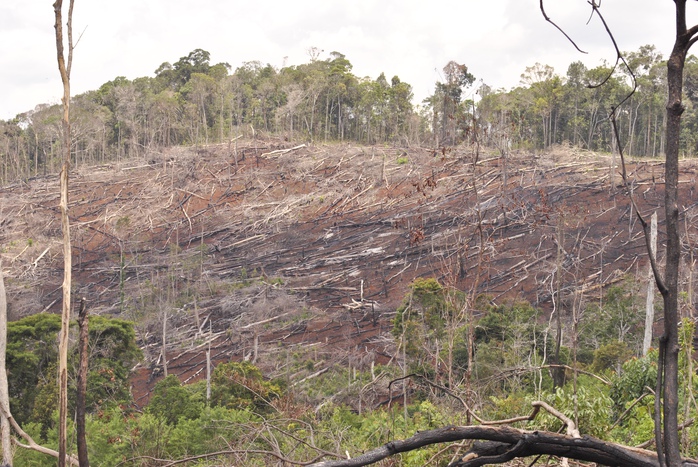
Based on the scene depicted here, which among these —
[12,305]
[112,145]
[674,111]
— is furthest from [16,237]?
[674,111]

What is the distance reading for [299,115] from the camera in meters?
39.6

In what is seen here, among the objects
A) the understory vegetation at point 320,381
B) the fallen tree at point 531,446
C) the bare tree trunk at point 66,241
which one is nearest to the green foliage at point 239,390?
the understory vegetation at point 320,381

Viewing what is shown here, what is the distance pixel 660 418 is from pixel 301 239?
2509 centimetres

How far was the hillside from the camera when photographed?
1991 cm

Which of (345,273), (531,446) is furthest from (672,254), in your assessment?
(345,273)

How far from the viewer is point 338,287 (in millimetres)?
22250

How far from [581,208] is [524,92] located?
43.4 feet

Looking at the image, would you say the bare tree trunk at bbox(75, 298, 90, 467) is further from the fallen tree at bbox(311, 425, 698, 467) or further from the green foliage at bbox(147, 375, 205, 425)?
the green foliage at bbox(147, 375, 205, 425)

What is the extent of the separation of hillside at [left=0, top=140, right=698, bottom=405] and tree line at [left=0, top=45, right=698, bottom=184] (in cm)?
409

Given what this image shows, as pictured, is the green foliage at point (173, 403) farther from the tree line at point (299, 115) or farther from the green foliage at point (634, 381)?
the tree line at point (299, 115)

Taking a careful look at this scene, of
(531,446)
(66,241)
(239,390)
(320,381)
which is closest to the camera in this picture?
(531,446)

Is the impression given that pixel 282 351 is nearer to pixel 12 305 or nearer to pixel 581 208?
pixel 12 305

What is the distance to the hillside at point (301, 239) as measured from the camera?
19906 millimetres

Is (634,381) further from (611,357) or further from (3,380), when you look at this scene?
(3,380)
